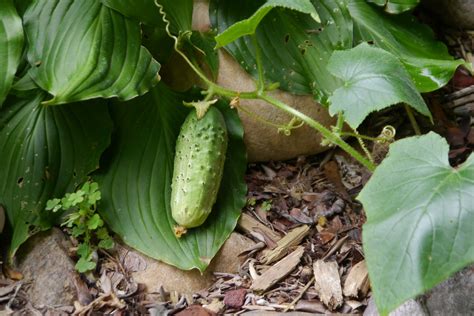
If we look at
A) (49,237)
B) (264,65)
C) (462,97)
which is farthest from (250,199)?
(462,97)

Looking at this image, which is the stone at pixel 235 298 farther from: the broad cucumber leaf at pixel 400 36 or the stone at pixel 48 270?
the broad cucumber leaf at pixel 400 36

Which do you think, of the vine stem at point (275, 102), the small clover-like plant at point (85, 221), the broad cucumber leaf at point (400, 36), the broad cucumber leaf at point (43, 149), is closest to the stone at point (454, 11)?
the broad cucumber leaf at point (400, 36)

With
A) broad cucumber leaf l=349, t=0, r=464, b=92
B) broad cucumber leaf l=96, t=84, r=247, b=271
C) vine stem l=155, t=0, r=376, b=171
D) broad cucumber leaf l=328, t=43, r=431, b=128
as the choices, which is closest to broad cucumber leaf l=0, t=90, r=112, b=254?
broad cucumber leaf l=96, t=84, r=247, b=271

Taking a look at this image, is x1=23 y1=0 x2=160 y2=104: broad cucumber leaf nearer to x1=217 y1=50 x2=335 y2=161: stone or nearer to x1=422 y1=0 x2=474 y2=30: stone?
x1=217 y1=50 x2=335 y2=161: stone

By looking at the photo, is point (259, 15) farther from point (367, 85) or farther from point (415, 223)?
point (415, 223)

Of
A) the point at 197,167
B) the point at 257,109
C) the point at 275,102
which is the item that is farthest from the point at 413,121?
the point at 197,167

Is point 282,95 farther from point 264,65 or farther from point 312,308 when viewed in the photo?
point 312,308
